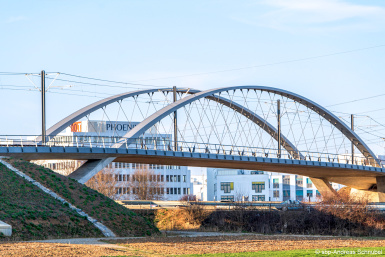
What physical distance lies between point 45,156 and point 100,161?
595 centimetres

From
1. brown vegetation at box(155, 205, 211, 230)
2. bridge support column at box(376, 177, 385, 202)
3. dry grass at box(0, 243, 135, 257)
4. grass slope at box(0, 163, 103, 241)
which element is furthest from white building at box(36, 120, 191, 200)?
dry grass at box(0, 243, 135, 257)

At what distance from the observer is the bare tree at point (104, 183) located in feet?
329

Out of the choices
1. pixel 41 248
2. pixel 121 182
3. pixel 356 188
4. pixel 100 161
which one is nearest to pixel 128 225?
pixel 41 248

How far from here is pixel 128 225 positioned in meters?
42.2

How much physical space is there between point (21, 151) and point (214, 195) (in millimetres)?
116205

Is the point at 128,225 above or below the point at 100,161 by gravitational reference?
below

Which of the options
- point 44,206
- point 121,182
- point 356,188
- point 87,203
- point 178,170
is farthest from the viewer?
point 178,170

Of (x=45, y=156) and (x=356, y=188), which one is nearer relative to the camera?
(x=45, y=156)

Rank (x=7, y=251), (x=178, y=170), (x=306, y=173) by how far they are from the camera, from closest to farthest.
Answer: (x=7, y=251), (x=306, y=173), (x=178, y=170)

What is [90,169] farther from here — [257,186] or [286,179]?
[286,179]

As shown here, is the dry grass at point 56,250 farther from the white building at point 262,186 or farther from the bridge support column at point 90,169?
the white building at point 262,186

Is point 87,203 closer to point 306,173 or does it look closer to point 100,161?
point 100,161

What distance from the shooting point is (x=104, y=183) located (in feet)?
338

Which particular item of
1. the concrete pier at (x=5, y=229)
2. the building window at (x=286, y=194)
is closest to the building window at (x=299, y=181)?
the building window at (x=286, y=194)
